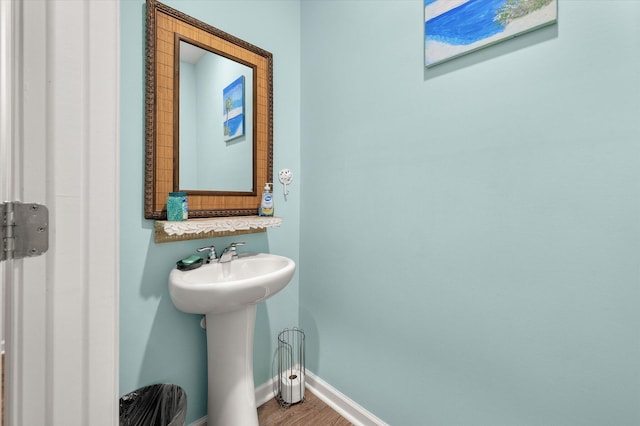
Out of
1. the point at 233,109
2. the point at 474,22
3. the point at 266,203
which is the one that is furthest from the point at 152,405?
the point at 474,22

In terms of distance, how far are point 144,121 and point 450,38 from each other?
1.24 metres

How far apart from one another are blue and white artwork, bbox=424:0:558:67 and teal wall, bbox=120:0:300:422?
2.70 feet

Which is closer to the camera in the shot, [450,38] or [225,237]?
[450,38]

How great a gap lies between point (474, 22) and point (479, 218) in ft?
2.31

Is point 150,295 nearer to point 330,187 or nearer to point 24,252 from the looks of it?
point 24,252

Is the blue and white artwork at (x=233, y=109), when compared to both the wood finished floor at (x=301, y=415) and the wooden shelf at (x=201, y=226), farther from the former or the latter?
the wood finished floor at (x=301, y=415)

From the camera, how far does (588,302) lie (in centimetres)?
87

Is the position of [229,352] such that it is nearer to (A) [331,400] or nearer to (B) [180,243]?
(B) [180,243]

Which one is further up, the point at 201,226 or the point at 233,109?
the point at 233,109

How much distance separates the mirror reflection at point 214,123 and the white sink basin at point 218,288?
0.39 metres

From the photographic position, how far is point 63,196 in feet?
1.73

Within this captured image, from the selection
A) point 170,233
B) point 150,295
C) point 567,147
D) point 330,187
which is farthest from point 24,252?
point 567,147

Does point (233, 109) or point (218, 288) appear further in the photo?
point (233, 109)

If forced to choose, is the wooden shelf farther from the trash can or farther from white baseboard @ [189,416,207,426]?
white baseboard @ [189,416,207,426]
